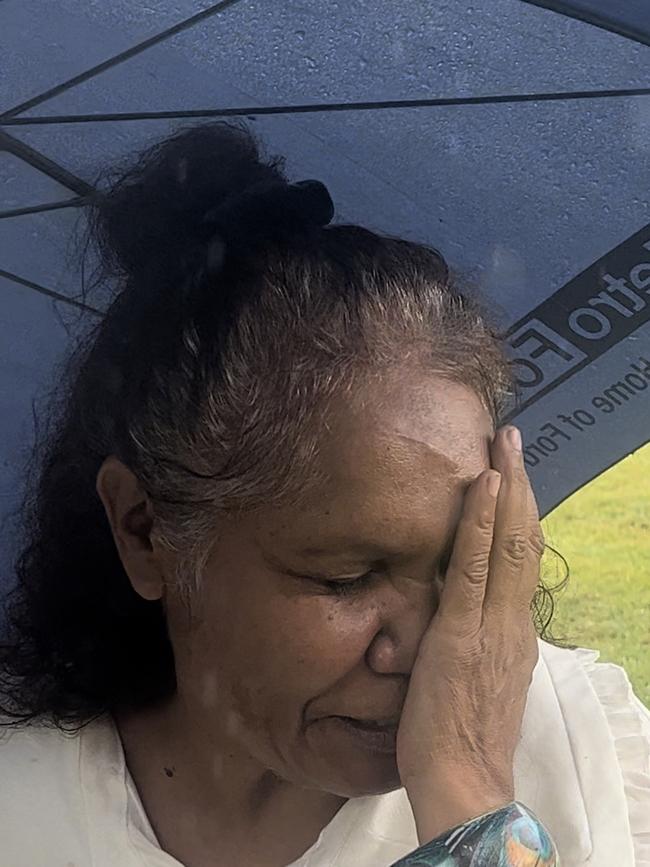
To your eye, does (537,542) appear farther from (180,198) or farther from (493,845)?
(180,198)

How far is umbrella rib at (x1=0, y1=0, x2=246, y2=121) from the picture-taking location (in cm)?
149

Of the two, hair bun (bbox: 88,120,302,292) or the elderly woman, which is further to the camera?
hair bun (bbox: 88,120,302,292)

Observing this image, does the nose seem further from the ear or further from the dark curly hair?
the ear

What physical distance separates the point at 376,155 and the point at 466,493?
45cm

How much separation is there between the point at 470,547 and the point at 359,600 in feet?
0.46

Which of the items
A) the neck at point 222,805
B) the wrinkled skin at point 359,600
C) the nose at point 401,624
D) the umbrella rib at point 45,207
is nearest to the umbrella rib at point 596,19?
the wrinkled skin at point 359,600

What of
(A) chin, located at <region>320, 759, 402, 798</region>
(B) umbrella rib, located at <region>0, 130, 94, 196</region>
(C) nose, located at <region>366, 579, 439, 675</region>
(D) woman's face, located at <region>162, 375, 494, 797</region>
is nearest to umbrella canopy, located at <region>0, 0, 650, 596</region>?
(B) umbrella rib, located at <region>0, 130, 94, 196</region>

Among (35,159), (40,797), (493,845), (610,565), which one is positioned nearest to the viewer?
(493,845)

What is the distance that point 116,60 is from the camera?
151cm

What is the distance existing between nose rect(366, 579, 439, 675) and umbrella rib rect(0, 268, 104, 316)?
1.73ft

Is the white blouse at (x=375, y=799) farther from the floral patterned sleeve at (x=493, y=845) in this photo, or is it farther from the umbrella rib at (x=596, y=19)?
the umbrella rib at (x=596, y=19)

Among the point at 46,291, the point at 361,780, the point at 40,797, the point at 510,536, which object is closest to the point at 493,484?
the point at 510,536

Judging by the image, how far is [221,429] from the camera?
1.53 metres

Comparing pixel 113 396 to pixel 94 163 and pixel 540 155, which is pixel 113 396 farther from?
pixel 540 155
